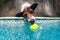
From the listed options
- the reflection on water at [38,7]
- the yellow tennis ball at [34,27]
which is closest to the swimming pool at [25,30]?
the yellow tennis ball at [34,27]

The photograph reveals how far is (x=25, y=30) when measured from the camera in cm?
310

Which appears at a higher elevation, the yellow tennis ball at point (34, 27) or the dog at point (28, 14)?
the dog at point (28, 14)

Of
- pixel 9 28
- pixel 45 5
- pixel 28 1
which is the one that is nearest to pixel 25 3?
pixel 28 1

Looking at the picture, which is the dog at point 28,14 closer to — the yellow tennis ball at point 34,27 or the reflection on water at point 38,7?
the yellow tennis ball at point 34,27

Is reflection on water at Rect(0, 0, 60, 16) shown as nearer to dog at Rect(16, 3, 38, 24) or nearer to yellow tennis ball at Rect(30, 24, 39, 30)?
dog at Rect(16, 3, 38, 24)

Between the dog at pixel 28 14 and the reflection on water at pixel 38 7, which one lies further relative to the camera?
the reflection on water at pixel 38 7

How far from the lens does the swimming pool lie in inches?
119

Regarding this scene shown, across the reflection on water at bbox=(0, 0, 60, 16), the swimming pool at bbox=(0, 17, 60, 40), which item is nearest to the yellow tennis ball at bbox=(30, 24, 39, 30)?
the swimming pool at bbox=(0, 17, 60, 40)

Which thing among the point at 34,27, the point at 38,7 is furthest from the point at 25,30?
the point at 38,7

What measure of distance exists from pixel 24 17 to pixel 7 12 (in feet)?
2.16

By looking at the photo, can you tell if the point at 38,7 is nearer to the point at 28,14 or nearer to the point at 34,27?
the point at 28,14

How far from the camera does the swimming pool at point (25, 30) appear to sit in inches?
119

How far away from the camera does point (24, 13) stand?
3217 millimetres

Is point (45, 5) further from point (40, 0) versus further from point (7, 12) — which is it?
point (7, 12)
